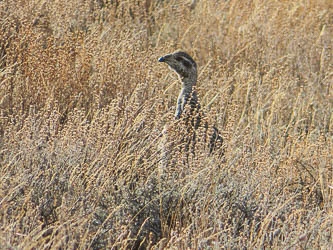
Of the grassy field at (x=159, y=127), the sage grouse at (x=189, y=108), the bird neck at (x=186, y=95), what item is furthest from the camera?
the bird neck at (x=186, y=95)

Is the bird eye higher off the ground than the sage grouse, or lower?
higher

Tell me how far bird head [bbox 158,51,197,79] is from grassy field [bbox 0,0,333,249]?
1.18ft

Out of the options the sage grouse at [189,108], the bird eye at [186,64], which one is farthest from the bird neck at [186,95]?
A: the bird eye at [186,64]

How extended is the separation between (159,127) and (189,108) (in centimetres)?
30

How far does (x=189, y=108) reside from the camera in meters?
5.20

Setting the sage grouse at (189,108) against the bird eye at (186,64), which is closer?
the sage grouse at (189,108)

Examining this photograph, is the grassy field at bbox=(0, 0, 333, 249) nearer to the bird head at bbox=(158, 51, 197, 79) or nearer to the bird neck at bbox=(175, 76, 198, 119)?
the bird neck at bbox=(175, 76, 198, 119)

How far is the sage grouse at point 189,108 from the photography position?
16.3 ft

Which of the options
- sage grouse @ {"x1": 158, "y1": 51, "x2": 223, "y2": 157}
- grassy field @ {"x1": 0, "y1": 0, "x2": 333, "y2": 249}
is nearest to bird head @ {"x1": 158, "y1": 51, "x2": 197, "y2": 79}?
sage grouse @ {"x1": 158, "y1": 51, "x2": 223, "y2": 157}

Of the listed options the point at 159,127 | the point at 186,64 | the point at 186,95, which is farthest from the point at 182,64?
the point at 159,127

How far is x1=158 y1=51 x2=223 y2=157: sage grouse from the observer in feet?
16.3

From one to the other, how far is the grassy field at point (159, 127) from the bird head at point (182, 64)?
36 centimetres

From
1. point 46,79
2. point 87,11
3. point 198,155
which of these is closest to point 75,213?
point 198,155

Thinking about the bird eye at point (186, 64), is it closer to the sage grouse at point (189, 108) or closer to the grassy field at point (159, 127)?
the sage grouse at point (189, 108)
